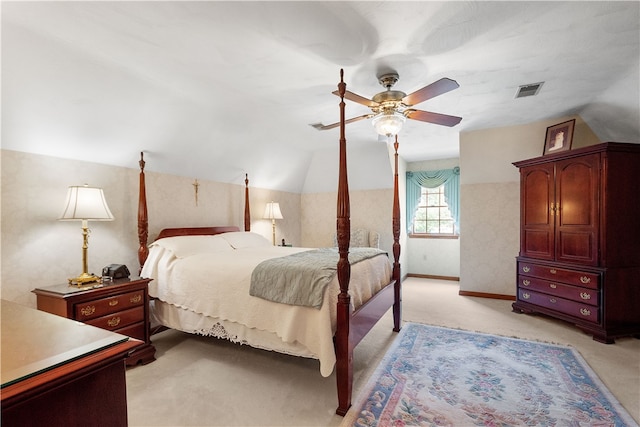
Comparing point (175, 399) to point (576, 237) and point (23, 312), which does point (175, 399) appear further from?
point (576, 237)

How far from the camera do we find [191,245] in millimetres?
3135

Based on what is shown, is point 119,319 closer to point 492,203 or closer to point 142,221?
point 142,221

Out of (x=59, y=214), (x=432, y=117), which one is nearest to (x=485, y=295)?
(x=432, y=117)

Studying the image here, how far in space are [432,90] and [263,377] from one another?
2.64 metres

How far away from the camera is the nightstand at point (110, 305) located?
2143 mm

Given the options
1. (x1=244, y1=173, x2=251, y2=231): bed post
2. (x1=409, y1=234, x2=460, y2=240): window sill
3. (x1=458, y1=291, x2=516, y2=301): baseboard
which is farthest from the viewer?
(x1=409, y1=234, x2=460, y2=240): window sill

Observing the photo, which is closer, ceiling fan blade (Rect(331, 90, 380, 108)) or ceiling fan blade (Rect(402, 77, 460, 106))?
ceiling fan blade (Rect(402, 77, 460, 106))

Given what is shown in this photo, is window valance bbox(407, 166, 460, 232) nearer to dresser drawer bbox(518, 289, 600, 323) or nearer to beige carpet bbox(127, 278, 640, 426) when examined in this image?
dresser drawer bbox(518, 289, 600, 323)

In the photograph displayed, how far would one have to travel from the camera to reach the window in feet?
20.5

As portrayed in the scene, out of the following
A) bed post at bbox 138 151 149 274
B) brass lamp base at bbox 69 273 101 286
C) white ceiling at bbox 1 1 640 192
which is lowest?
brass lamp base at bbox 69 273 101 286

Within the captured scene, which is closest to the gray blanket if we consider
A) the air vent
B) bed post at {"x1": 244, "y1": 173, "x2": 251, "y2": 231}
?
bed post at {"x1": 244, "y1": 173, "x2": 251, "y2": 231}

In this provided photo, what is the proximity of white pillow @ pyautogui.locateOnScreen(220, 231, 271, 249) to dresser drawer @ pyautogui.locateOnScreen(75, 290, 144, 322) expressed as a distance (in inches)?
49.9

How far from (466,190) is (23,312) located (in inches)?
204

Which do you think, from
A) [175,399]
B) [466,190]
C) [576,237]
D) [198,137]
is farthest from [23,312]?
[466,190]
